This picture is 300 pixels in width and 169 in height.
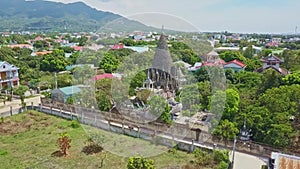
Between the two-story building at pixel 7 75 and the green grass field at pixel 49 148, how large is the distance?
685 centimetres

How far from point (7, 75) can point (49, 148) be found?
10767 millimetres

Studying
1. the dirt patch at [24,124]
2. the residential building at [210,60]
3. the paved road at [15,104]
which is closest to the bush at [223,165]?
the residential building at [210,60]

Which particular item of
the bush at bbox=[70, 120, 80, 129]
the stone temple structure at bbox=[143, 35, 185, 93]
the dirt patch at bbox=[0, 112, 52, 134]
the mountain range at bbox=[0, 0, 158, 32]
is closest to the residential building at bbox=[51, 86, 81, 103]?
the dirt patch at bbox=[0, 112, 52, 134]

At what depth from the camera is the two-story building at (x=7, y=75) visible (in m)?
17.1

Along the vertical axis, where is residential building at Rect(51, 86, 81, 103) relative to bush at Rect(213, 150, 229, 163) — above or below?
above

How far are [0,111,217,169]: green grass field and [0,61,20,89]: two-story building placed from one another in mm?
6852

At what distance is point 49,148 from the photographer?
29.0ft

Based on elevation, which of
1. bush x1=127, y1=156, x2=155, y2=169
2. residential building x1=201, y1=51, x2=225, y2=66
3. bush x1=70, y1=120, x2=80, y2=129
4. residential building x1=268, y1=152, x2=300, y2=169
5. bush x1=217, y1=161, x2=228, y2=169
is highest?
residential building x1=201, y1=51, x2=225, y2=66

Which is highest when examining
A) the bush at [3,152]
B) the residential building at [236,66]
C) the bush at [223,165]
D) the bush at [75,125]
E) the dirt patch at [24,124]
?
the residential building at [236,66]

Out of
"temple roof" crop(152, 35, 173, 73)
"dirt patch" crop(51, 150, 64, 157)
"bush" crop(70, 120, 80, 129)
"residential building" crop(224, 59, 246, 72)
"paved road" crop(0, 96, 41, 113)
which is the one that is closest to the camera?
"dirt patch" crop(51, 150, 64, 157)

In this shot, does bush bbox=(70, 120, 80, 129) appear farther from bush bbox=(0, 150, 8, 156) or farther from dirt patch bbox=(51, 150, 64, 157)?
bush bbox=(0, 150, 8, 156)

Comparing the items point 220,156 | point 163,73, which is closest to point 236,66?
point 163,73

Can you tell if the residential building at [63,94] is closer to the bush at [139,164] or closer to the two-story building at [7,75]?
the two-story building at [7,75]

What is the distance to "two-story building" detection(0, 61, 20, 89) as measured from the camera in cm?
1714
